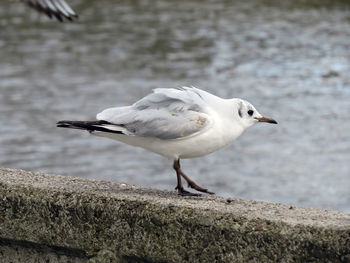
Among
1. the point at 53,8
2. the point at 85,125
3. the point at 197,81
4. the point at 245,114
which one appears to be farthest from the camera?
the point at 197,81

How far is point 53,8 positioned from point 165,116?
97 cm

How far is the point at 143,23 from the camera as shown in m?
15.0

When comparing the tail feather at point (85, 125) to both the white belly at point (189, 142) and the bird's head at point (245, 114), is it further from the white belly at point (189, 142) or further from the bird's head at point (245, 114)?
the bird's head at point (245, 114)

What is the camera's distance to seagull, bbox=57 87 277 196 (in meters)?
3.16

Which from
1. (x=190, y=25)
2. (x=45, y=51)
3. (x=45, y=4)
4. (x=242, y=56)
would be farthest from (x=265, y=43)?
(x=45, y=4)

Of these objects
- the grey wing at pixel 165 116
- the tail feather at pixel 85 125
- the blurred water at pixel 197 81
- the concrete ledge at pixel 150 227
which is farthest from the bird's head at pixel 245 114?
the blurred water at pixel 197 81

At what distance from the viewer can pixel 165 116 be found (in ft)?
10.5

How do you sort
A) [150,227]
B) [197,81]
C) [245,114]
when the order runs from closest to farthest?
[150,227] → [245,114] → [197,81]

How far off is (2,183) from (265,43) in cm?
1016

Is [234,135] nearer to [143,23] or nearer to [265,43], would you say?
[265,43]

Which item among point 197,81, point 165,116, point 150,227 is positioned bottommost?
point 197,81

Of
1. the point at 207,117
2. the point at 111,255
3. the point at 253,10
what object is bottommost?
the point at 253,10

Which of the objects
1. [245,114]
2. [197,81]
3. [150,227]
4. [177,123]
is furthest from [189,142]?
[197,81]

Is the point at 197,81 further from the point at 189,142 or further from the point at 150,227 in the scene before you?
the point at 150,227
